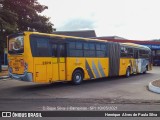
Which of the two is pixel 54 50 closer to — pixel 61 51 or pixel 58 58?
pixel 58 58

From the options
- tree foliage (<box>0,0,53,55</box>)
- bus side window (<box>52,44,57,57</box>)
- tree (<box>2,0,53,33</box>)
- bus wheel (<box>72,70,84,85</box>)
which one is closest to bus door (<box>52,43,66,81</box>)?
bus side window (<box>52,44,57,57</box>)

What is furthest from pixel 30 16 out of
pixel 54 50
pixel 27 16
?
pixel 54 50

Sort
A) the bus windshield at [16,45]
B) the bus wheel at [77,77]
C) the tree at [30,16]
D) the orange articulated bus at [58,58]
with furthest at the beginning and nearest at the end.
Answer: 1. the tree at [30,16]
2. the bus wheel at [77,77]
3. the bus windshield at [16,45]
4. the orange articulated bus at [58,58]

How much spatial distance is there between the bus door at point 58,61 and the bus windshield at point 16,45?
1931 millimetres

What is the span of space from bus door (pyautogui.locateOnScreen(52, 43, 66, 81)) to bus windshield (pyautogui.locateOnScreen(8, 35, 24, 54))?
1931 millimetres

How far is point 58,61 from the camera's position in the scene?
16375 millimetres

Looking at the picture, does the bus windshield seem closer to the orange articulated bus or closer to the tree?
the orange articulated bus

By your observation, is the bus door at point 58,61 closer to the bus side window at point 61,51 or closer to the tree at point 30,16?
the bus side window at point 61,51

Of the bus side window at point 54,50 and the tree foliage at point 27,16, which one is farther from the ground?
the tree foliage at point 27,16

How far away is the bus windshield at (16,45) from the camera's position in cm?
1502

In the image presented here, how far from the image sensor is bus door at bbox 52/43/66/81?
1602cm

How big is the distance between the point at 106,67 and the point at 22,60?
26.2 ft

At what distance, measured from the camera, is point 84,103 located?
37.2ft

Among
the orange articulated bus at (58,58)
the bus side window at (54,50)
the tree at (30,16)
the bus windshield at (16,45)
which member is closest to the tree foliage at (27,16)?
the tree at (30,16)
